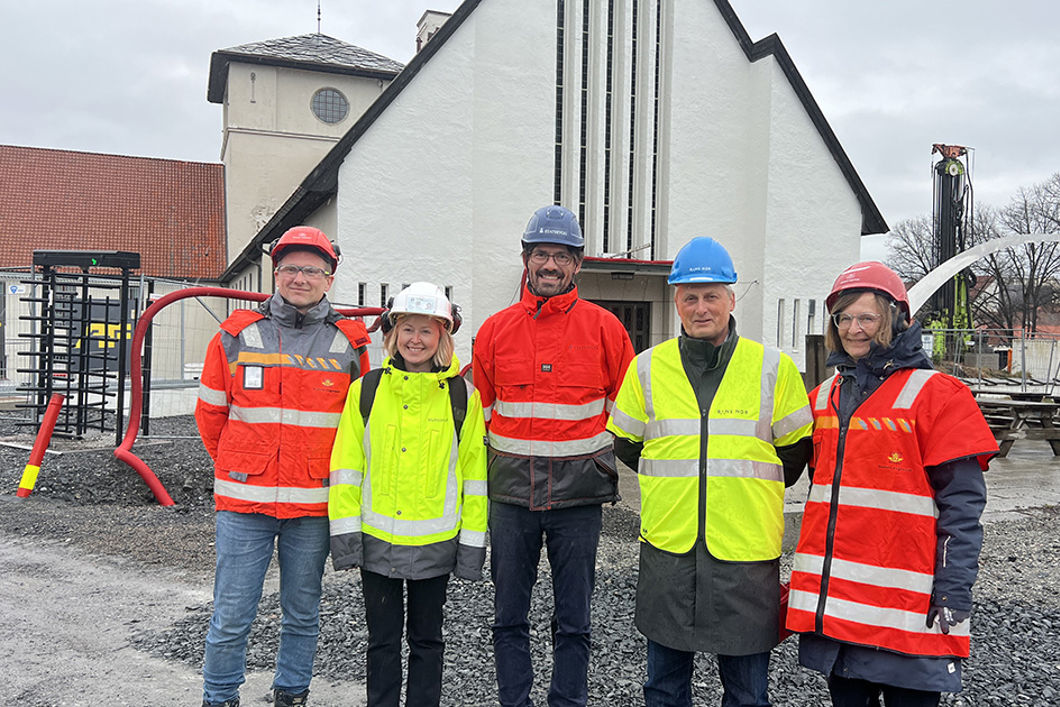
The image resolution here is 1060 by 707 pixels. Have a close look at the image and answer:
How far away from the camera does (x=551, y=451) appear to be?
381cm

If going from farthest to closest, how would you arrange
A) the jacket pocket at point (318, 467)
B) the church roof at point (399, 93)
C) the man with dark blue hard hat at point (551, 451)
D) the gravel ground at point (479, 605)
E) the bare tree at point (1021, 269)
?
1. the bare tree at point (1021, 269)
2. the church roof at point (399, 93)
3. the gravel ground at point (479, 605)
4. the man with dark blue hard hat at point (551, 451)
5. the jacket pocket at point (318, 467)

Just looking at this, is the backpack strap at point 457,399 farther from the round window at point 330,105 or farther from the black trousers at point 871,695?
the round window at point 330,105

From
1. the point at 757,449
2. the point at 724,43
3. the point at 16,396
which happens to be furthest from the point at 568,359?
the point at 16,396

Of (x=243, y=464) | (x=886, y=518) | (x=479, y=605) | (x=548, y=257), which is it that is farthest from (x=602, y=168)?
(x=886, y=518)

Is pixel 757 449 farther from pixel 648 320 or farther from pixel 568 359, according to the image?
pixel 648 320

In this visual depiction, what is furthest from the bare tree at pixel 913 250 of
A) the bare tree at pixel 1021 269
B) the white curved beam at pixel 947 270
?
the white curved beam at pixel 947 270

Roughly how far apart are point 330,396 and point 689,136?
1785 centimetres

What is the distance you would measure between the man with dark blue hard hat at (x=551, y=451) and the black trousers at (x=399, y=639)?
0.36m

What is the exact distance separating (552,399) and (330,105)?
30215mm

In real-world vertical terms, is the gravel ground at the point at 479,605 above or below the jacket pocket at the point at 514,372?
below

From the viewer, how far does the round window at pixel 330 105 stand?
30.9m

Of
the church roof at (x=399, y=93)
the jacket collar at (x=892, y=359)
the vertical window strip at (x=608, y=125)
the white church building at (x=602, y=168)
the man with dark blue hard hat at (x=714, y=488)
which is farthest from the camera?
the vertical window strip at (x=608, y=125)

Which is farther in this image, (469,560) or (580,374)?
(580,374)

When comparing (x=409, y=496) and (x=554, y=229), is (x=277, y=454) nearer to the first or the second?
(x=409, y=496)
